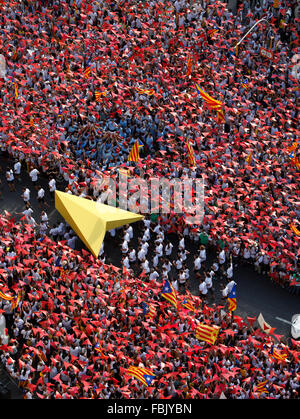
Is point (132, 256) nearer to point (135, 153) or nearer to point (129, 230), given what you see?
point (129, 230)

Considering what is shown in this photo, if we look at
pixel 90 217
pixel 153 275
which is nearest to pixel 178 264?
pixel 153 275

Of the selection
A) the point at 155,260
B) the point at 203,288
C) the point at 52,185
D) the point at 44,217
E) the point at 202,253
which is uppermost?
the point at 52,185

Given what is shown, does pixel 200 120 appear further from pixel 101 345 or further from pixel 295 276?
pixel 101 345

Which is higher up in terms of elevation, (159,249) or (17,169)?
(17,169)

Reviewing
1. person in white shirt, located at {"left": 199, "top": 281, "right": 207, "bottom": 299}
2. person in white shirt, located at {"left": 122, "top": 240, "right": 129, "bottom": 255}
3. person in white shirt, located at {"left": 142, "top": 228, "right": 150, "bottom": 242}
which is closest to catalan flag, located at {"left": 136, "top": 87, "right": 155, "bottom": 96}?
person in white shirt, located at {"left": 142, "top": 228, "right": 150, "bottom": 242}

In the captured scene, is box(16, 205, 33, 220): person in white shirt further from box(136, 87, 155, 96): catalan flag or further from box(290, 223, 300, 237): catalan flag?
box(290, 223, 300, 237): catalan flag

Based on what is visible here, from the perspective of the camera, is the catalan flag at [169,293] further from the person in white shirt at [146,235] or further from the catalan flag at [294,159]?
the catalan flag at [294,159]

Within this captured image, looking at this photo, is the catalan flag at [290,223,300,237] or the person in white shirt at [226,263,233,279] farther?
the catalan flag at [290,223,300,237]
